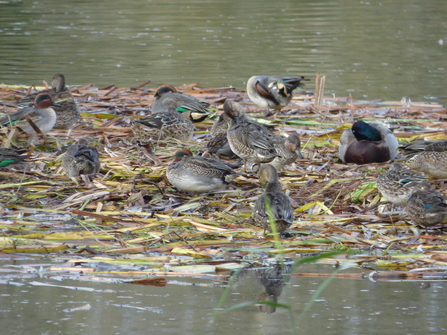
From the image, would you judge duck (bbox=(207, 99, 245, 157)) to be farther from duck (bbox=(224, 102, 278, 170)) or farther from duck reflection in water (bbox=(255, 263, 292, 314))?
duck reflection in water (bbox=(255, 263, 292, 314))

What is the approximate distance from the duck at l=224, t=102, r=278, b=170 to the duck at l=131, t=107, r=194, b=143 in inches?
44.2

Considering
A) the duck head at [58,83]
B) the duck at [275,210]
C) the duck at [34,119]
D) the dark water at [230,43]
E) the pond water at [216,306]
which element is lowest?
the pond water at [216,306]

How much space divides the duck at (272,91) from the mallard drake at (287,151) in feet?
11.4

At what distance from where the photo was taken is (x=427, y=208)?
5.84 meters

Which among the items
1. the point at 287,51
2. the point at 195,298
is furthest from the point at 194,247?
the point at 287,51

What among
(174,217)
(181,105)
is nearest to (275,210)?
(174,217)

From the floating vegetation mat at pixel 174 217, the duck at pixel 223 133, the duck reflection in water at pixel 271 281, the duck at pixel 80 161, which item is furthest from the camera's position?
the duck at pixel 223 133

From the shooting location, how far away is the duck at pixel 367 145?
8.37 m

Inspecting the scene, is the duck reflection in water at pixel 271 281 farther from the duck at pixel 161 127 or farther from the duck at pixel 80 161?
the duck at pixel 161 127

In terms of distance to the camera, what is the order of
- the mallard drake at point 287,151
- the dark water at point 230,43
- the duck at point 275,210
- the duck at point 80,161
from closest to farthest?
the duck at point 275,210 → the duck at point 80,161 → the mallard drake at point 287,151 → the dark water at point 230,43

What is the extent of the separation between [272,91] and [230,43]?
9276 millimetres

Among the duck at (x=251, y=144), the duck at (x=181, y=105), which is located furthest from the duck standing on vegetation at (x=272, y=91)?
the duck at (x=251, y=144)

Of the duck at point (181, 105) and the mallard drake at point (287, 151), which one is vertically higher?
the duck at point (181, 105)

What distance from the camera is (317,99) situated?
470 inches
